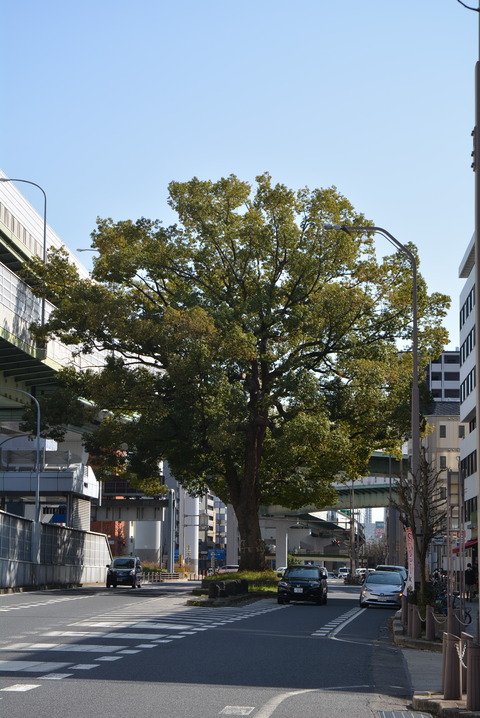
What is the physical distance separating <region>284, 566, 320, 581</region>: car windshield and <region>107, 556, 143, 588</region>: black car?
63.2ft

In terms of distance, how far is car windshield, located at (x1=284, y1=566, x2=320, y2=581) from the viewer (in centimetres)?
4038

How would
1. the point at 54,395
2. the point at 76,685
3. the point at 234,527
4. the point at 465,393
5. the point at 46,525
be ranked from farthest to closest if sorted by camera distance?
the point at 234,527, the point at 465,393, the point at 46,525, the point at 54,395, the point at 76,685

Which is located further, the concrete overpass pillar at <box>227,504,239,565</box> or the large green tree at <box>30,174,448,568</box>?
the concrete overpass pillar at <box>227,504,239,565</box>

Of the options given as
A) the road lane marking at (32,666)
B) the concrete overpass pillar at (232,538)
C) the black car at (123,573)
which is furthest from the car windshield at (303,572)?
the concrete overpass pillar at (232,538)

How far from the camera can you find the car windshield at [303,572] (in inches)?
1590

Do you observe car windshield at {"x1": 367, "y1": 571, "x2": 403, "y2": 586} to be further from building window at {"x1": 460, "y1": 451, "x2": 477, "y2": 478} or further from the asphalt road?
building window at {"x1": 460, "y1": 451, "x2": 477, "y2": 478}

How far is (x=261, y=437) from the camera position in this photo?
156 feet

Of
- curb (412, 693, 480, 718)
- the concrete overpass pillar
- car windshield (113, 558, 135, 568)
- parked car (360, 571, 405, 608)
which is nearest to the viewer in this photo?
curb (412, 693, 480, 718)

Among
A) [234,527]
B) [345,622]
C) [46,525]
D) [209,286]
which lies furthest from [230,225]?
[234,527]

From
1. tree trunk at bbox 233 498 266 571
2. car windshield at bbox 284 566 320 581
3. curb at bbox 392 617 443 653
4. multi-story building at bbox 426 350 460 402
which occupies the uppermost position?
multi-story building at bbox 426 350 460 402

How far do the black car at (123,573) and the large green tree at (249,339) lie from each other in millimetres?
11810

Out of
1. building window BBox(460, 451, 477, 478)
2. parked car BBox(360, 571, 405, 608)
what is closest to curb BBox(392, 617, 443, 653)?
parked car BBox(360, 571, 405, 608)

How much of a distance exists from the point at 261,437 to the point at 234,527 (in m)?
66.3

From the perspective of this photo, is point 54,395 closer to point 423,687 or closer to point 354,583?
point 423,687
